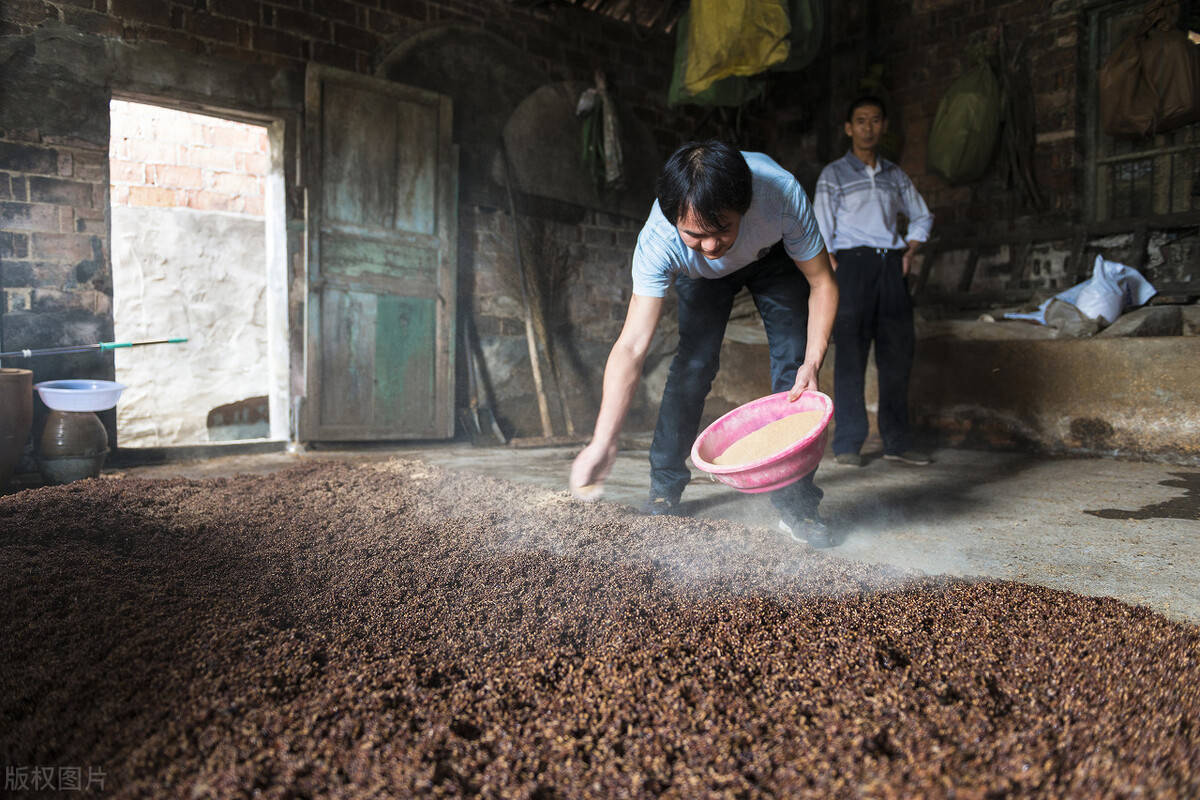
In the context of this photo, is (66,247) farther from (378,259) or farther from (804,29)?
(804,29)

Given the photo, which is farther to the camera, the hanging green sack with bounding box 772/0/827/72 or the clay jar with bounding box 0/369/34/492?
the hanging green sack with bounding box 772/0/827/72

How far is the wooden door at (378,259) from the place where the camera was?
12.4 feet

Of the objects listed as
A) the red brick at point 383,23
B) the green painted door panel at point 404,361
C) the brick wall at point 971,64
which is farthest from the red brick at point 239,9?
the brick wall at point 971,64

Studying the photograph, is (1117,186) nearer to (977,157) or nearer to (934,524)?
(977,157)

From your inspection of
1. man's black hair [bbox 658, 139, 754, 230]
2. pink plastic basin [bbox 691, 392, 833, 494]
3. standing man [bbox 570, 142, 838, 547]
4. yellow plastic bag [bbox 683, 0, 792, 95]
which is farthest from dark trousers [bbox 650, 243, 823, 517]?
yellow plastic bag [bbox 683, 0, 792, 95]

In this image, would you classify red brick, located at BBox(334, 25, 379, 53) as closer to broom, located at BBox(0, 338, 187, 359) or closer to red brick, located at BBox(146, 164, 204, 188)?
broom, located at BBox(0, 338, 187, 359)

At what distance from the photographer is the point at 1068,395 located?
339 cm

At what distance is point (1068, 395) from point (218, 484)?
3690 mm

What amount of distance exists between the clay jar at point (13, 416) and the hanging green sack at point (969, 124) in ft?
17.5

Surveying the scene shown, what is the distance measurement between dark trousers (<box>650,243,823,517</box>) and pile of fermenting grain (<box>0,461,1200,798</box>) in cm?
38

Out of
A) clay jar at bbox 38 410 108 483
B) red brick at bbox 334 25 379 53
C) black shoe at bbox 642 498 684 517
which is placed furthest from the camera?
red brick at bbox 334 25 379 53

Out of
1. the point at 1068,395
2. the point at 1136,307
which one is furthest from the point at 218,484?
the point at 1136,307

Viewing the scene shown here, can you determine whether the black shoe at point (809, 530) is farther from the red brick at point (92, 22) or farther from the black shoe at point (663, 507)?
the red brick at point (92, 22)

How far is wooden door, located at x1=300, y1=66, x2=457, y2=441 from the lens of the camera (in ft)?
12.4
